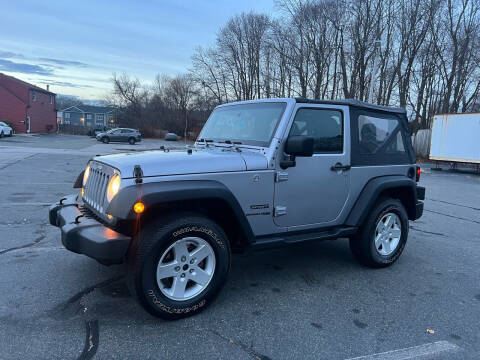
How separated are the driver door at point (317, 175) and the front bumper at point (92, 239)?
155 centimetres

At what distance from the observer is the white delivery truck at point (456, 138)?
19.0m

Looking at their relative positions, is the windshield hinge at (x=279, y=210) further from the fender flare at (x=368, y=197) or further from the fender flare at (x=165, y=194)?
the fender flare at (x=368, y=197)

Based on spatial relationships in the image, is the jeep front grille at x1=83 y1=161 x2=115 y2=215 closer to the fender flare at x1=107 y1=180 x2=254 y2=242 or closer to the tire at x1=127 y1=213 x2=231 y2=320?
the fender flare at x1=107 y1=180 x2=254 y2=242

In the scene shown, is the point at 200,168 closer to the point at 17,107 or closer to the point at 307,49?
the point at 307,49

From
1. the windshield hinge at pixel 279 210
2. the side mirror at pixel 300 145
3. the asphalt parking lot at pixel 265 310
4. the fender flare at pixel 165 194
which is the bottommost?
the asphalt parking lot at pixel 265 310

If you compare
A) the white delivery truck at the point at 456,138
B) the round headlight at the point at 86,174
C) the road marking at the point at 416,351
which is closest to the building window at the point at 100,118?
the white delivery truck at the point at 456,138

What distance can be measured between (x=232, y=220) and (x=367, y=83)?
3279 centimetres

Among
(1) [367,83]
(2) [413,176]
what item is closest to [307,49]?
(1) [367,83]

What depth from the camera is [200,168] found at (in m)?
3.23

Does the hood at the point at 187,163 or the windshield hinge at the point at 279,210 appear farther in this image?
the windshield hinge at the point at 279,210

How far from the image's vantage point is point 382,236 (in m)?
4.63

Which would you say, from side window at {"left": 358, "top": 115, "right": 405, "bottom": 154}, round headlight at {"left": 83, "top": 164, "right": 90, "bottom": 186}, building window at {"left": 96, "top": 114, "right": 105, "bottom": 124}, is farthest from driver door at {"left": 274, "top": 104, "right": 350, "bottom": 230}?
building window at {"left": 96, "top": 114, "right": 105, "bottom": 124}

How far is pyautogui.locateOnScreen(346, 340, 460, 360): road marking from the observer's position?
9.07ft

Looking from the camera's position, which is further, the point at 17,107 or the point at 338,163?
the point at 17,107
